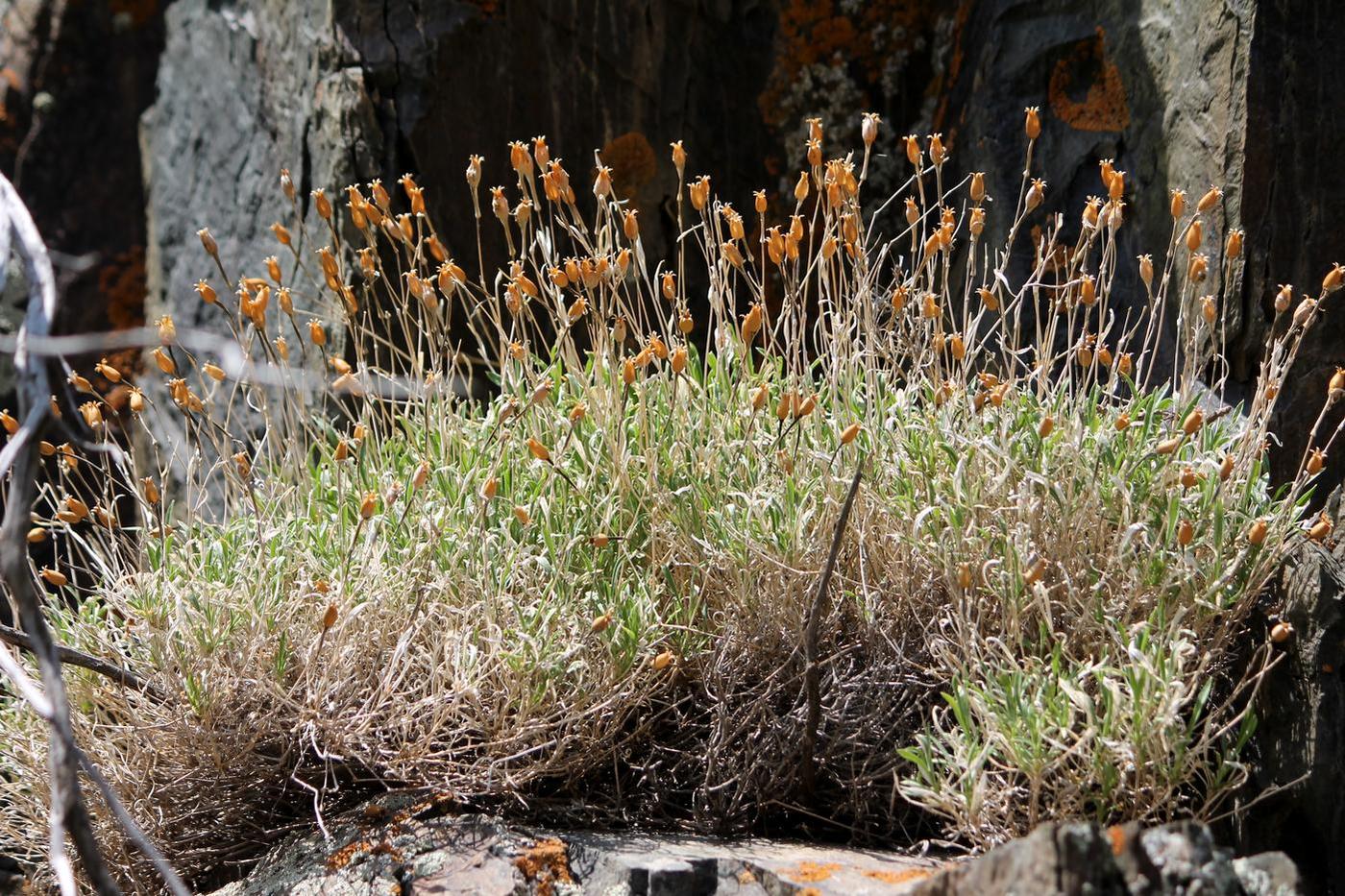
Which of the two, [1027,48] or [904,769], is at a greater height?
[1027,48]

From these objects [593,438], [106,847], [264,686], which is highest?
[593,438]

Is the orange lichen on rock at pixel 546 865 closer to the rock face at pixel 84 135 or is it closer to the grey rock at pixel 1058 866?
the grey rock at pixel 1058 866

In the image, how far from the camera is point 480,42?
446cm

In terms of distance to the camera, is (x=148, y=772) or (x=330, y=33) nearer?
(x=148, y=772)

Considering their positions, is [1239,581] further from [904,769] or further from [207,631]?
[207,631]

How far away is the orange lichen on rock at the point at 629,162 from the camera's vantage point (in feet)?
15.1

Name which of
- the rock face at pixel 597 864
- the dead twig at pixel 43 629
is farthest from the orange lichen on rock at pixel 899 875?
the dead twig at pixel 43 629

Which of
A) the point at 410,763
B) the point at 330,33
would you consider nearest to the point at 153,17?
the point at 330,33

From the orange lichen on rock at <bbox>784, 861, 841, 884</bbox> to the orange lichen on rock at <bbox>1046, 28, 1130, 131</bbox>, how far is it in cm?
251

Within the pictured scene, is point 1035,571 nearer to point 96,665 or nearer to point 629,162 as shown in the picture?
point 96,665

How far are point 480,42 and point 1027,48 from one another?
5.81ft

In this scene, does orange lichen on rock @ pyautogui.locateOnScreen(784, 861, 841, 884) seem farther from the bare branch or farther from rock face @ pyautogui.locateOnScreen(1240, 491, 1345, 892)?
the bare branch

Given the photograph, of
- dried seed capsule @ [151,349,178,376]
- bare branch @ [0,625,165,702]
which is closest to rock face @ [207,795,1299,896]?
bare branch @ [0,625,165,702]

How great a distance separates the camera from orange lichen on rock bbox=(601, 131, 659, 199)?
15.1 ft
